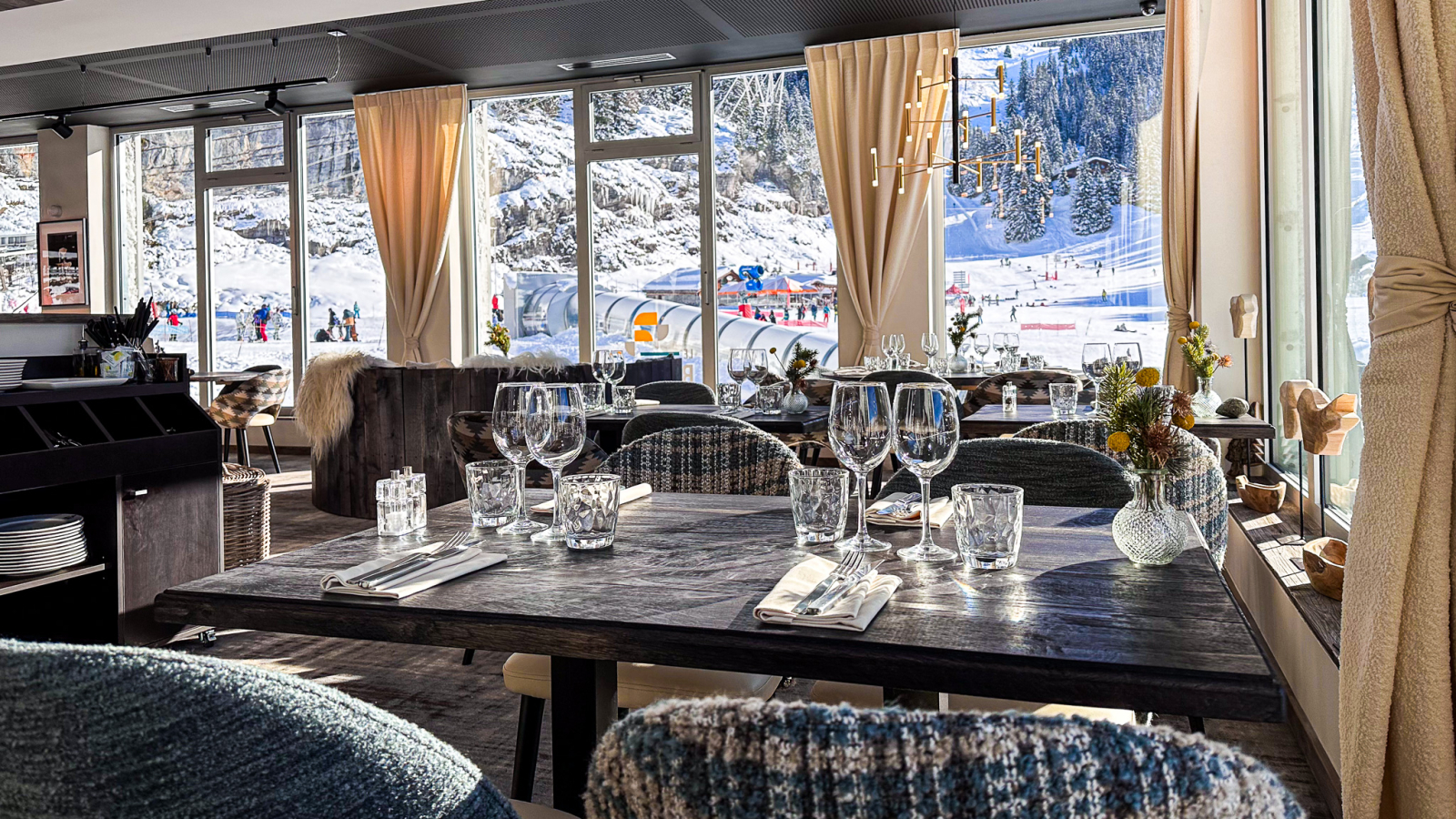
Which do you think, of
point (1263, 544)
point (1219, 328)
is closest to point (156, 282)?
point (1219, 328)

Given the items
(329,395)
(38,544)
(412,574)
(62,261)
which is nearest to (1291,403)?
(412,574)

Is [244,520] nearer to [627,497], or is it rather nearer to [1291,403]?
[627,497]

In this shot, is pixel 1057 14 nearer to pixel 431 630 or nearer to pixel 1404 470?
pixel 1404 470

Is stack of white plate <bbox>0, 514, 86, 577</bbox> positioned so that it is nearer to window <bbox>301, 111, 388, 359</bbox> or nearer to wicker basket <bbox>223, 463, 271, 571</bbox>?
wicker basket <bbox>223, 463, 271, 571</bbox>

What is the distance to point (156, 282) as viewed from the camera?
31.7ft

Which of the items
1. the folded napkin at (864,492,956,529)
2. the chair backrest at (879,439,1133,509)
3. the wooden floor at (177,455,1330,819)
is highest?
the chair backrest at (879,439,1133,509)

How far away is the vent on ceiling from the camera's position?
7539 mm

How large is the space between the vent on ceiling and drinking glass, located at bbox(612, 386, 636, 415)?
416 centimetres

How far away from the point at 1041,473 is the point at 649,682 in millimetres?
850

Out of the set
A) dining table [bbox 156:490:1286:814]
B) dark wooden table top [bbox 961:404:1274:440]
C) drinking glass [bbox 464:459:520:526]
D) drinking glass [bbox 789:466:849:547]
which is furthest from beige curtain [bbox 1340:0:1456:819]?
dark wooden table top [bbox 961:404:1274:440]

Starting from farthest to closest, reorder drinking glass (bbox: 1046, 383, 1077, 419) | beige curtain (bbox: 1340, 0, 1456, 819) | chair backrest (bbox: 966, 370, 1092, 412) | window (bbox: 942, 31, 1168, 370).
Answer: window (bbox: 942, 31, 1168, 370) → chair backrest (bbox: 966, 370, 1092, 412) → drinking glass (bbox: 1046, 383, 1077, 419) → beige curtain (bbox: 1340, 0, 1456, 819)

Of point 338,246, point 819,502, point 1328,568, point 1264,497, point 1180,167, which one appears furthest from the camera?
point 338,246

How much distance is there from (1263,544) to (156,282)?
965 centimetres

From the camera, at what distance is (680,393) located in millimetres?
4562
